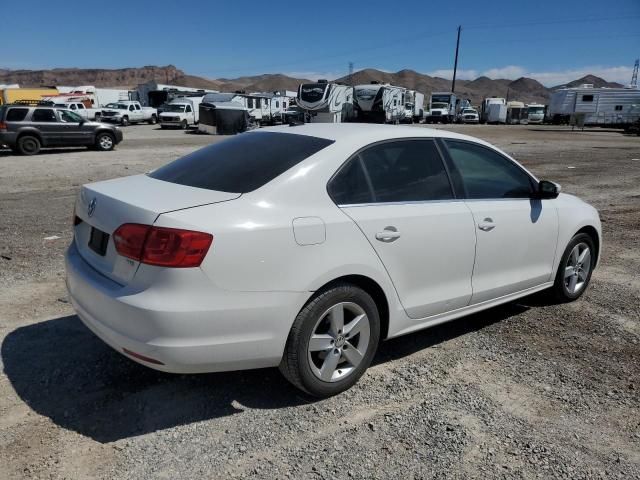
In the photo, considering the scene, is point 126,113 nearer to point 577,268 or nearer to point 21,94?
point 21,94

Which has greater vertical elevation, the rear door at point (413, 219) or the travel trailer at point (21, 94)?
the travel trailer at point (21, 94)

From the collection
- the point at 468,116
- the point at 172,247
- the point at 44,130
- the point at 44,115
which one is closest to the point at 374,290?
the point at 172,247

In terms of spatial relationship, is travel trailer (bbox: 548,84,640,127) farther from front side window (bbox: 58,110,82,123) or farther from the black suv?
front side window (bbox: 58,110,82,123)

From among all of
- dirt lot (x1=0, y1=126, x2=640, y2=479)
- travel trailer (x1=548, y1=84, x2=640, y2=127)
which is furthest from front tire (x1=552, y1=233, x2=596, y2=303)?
travel trailer (x1=548, y1=84, x2=640, y2=127)

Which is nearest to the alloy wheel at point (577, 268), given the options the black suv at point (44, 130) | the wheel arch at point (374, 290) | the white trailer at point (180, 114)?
the wheel arch at point (374, 290)

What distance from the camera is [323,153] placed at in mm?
3129

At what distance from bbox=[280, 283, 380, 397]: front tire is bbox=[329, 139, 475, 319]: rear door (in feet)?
0.98

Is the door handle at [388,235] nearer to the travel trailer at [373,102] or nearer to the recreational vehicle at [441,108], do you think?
the travel trailer at [373,102]

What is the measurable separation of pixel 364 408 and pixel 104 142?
18.7m

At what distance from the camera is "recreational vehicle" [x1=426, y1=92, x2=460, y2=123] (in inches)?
2115

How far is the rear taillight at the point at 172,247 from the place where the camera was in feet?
8.30

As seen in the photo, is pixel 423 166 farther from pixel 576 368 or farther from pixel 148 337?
pixel 148 337

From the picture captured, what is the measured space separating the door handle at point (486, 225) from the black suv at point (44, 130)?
1766 cm

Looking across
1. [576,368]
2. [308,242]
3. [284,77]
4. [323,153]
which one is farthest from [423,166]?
[284,77]
